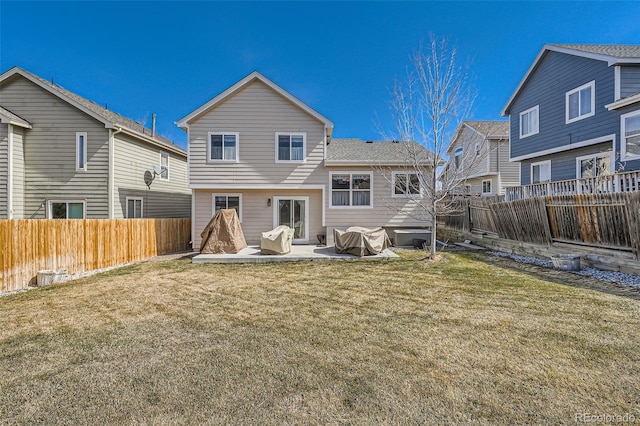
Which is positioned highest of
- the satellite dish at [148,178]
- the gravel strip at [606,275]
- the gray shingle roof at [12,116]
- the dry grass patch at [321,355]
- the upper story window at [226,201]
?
the gray shingle roof at [12,116]

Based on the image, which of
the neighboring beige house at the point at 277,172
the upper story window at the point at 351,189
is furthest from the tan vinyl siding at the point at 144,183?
the upper story window at the point at 351,189

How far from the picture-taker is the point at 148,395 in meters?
2.94

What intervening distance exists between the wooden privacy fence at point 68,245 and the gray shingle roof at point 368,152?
818 cm

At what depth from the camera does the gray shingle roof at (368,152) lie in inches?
529

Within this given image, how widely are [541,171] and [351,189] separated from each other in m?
10.8

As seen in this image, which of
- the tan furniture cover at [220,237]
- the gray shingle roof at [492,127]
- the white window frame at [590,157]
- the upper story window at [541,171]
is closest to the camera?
the tan furniture cover at [220,237]

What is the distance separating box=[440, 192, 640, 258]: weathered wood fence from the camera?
7559 millimetres

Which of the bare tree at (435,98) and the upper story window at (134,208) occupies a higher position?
the bare tree at (435,98)

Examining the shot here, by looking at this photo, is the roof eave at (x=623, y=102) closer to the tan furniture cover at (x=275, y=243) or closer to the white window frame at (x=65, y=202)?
the tan furniture cover at (x=275, y=243)

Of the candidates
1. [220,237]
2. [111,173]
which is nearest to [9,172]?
[111,173]

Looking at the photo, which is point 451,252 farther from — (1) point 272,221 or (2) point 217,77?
(2) point 217,77

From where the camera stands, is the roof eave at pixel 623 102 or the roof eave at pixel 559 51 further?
the roof eave at pixel 559 51

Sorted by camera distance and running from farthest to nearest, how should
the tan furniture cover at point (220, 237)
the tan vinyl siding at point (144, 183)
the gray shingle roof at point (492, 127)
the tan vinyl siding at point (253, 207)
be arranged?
the gray shingle roof at point (492, 127) → the tan vinyl siding at point (253, 207) → the tan vinyl siding at point (144, 183) → the tan furniture cover at point (220, 237)

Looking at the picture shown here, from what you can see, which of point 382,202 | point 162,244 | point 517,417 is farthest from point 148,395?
point 382,202
